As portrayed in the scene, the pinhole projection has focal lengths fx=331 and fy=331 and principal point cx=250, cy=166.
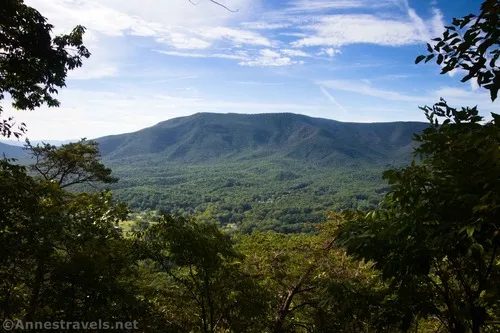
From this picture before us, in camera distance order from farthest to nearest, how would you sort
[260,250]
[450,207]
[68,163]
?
[68,163], [260,250], [450,207]

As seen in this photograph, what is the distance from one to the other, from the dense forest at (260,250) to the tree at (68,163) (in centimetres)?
833

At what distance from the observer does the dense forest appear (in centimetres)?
287

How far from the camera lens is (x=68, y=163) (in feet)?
55.8

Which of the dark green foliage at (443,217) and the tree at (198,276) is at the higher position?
the dark green foliage at (443,217)

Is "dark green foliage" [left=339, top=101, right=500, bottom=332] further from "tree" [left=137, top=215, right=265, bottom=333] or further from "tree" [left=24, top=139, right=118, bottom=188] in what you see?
"tree" [left=24, top=139, right=118, bottom=188]

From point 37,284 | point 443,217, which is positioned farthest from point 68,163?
point 443,217

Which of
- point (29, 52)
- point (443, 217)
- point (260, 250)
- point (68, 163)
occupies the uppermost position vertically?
point (29, 52)

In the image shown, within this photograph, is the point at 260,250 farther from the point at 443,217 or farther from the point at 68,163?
the point at 68,163

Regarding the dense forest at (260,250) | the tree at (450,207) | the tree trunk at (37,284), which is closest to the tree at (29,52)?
the dense forest at (260,250)

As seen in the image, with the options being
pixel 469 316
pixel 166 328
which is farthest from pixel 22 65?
pixel 469 316

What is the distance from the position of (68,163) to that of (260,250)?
11827mm

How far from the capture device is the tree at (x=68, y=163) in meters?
16.6

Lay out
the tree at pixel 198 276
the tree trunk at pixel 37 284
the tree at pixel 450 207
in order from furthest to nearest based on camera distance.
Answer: the tree at pixel 198 276 < the tree trunk at pixel 37 284 < the tree at pixel 450 207

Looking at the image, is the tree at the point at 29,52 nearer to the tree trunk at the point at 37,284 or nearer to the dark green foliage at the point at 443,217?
the tree trunk at the point at 37,284
